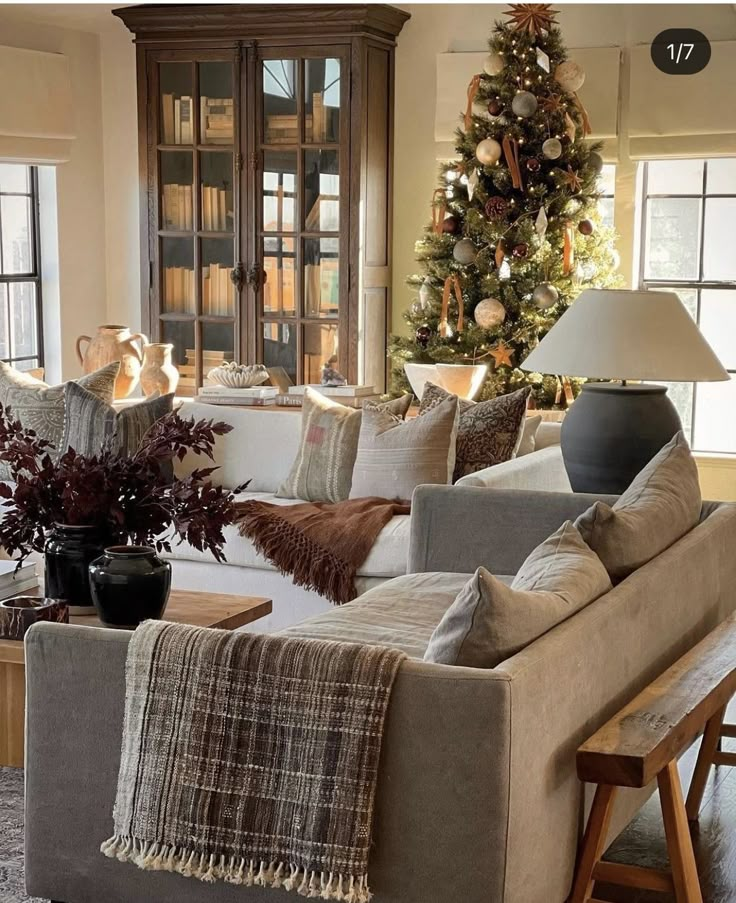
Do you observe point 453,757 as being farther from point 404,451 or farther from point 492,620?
point 404,451

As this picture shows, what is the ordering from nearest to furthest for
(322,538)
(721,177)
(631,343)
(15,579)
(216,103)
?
1. (15,579)
2. (631,343)
3. (322,538)
4. (721,177)
5. (216,103)

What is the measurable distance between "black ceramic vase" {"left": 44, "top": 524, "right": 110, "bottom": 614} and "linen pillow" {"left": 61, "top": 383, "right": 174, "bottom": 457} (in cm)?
166

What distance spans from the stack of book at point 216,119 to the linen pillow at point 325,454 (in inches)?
102

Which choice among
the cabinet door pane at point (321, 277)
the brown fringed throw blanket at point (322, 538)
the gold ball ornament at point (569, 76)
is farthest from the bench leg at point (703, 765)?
the cabinet door pane at point (321, 277)

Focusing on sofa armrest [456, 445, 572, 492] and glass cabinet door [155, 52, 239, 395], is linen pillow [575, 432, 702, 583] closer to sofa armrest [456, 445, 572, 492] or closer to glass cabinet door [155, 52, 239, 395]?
sofa armrest [456, 445, 572, 492]

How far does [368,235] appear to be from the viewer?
23.0 ft

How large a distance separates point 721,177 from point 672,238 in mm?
376

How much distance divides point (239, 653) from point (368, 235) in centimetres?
492

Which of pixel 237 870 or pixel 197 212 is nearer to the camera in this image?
pixel 237 870

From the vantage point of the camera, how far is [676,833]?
249cm

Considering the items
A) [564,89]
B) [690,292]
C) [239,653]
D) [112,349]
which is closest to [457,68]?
[564,89]

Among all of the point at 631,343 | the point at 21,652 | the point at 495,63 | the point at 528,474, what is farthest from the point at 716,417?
the point at 21,652

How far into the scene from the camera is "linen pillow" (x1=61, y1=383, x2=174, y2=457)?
5.12 meters

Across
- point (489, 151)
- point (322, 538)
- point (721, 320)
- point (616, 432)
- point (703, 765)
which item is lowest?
point (703, 765)
